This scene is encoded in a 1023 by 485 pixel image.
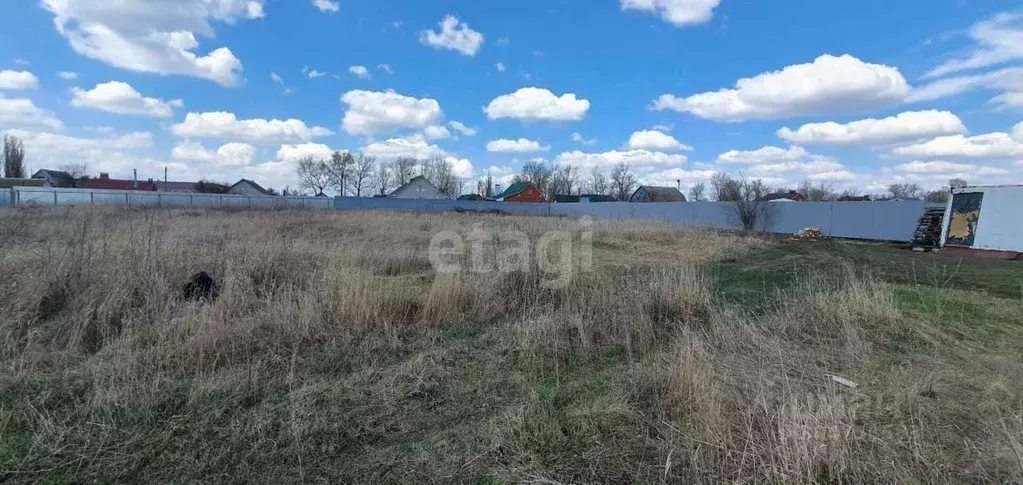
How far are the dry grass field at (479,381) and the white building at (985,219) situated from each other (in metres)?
12.1

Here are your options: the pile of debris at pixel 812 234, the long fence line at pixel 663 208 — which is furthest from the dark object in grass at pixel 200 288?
the pile of debris at pixel 812 234

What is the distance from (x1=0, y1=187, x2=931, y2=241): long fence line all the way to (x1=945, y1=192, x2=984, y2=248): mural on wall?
4.36 m

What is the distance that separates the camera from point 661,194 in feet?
190

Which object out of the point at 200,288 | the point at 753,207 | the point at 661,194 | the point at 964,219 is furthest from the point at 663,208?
the point at 200,288

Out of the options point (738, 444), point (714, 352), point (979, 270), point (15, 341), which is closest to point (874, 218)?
point (979, 270)

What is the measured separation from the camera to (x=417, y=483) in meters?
2.13

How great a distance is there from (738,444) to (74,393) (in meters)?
4.05

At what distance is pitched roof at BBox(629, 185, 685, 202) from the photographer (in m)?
55.9

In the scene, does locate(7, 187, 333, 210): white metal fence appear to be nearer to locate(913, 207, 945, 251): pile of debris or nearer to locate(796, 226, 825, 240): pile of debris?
locate(796, 226, 825, 240): pile of debris

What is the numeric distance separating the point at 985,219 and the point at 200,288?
2153 cm

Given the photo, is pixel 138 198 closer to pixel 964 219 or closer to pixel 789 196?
pixel 964 219

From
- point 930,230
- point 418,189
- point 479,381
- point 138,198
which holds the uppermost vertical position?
point 418,189

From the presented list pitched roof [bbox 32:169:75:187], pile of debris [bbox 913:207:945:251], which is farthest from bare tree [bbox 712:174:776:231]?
pitched roof [bbox 32:169:75:187]

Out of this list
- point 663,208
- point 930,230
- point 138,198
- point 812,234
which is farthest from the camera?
point 138,198
